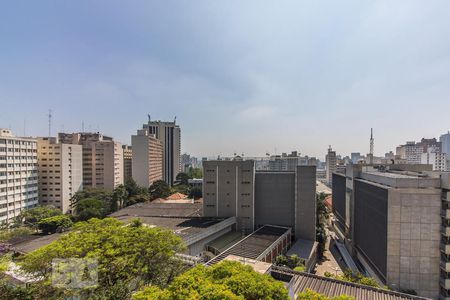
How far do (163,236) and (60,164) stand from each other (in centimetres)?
5644

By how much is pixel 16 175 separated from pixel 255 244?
53965 millimetres

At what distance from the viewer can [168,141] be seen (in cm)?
11400

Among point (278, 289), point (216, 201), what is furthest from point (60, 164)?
point (278, 289)

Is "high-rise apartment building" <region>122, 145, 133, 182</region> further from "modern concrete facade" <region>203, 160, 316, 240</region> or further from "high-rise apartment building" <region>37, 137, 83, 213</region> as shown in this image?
"modern concrete facade" <region>203, 160, 316, 240</region>

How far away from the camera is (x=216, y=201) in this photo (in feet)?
146

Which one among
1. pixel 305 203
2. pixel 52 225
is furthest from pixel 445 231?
pixel 52 225

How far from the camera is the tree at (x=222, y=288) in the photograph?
1019 centimetres

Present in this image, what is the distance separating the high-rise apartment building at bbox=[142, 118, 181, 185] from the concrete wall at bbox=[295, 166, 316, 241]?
81440 mm

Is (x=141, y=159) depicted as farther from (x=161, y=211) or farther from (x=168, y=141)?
(x=161, y=211)

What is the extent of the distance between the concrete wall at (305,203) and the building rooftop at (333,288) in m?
22.9

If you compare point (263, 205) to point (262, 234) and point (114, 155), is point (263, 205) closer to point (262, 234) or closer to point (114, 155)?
point (262, 234)

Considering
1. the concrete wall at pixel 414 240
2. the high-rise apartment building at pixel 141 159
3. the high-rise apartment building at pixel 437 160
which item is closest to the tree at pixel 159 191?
the high-rise apartment building at pixel 141 159

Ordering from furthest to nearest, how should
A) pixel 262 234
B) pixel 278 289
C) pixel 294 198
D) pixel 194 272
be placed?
pixel 294 198
pixel 262 234
pixel 194 272
pixel 278 289

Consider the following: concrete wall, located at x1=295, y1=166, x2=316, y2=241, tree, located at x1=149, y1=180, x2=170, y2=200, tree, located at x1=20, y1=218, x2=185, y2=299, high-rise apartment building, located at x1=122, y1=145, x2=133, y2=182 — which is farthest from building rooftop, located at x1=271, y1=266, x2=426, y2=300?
high-rise apartment building, located at x1=122, y1=145, x2=133, y2=182
